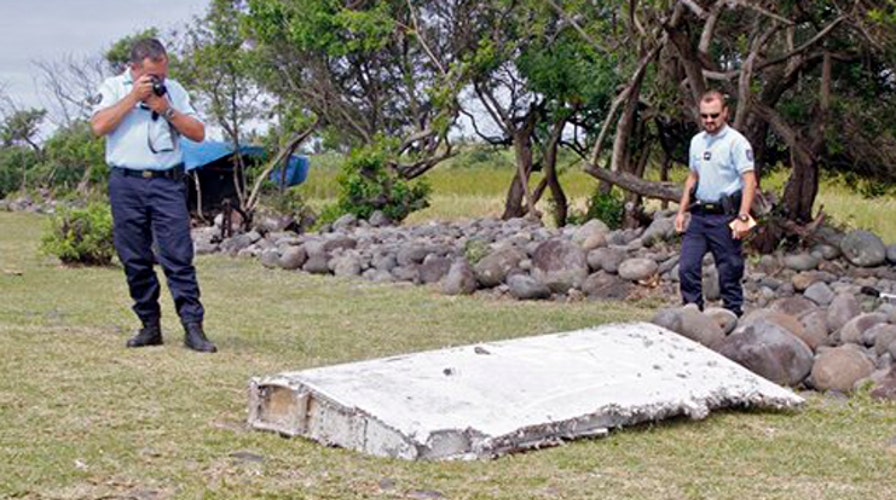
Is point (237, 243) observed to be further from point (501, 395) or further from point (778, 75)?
point (501, 395)

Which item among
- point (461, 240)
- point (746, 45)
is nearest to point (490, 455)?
point (746, 45)

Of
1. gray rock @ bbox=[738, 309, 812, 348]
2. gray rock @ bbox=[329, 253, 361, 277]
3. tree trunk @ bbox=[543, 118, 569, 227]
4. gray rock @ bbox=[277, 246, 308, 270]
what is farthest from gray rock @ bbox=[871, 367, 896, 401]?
tree trunk @ bbox=[543, 118, 569, 227]

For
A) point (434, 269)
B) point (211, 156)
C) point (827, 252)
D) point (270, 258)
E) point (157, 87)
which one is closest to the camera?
point (157, 87)

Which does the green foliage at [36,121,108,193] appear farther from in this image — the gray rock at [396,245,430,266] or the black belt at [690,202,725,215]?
the black belt at [690,202,725,215]

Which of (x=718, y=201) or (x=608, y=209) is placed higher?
(x=718, y=201)

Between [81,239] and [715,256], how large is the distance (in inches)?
332

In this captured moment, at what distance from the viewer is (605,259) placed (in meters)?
12.2

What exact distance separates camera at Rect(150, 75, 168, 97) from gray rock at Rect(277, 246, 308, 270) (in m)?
7.92

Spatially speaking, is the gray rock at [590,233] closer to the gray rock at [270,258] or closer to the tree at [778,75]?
the tree at [778,75]

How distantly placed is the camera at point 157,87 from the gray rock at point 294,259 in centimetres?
792

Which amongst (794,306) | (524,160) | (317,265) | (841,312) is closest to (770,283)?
(794,306)

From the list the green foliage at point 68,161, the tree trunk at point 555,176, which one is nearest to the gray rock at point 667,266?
the tree trunk at point 555,176

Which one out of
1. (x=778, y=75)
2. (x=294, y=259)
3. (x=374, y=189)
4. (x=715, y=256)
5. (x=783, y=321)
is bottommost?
(x=294, y=259)

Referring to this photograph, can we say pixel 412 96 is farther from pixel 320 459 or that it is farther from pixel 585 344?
pixel 320 459
